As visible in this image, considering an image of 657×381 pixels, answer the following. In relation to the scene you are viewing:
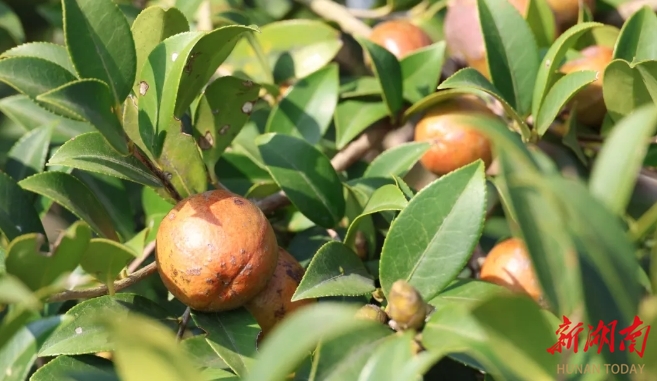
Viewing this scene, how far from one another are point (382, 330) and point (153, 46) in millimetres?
489

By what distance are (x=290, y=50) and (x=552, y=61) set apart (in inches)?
23.5

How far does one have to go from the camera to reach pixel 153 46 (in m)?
0.91

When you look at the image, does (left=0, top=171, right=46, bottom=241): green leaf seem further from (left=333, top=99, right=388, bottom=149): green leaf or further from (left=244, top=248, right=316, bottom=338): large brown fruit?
(left=333, top=99, right=388, bottom=149): green leaf

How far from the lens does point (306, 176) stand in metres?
1.01

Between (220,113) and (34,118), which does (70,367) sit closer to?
(220,113)

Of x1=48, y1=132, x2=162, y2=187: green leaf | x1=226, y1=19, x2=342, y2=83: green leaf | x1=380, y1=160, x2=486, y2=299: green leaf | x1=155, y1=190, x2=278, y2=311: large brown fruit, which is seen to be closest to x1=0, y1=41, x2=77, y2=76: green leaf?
x1=48, y1=132, x2=162, y2=187: green leaf

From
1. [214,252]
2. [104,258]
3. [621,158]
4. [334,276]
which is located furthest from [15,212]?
[621,158]

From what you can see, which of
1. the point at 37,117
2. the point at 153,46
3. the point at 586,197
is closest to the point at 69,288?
the point at 153,46

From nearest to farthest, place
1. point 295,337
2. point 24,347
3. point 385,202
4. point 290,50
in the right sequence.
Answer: point 295,337 → point 24,347 → point 385,202 → point 290,50

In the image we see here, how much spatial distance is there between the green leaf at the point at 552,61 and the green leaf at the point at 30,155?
74 cm

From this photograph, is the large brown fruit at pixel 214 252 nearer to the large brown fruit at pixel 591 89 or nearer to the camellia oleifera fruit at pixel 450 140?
the camellia oleifera fruit at pixel 450 140

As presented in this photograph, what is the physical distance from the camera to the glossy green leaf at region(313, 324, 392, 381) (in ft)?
2.06

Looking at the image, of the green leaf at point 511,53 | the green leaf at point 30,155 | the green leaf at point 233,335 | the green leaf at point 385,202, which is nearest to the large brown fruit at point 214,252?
the green leaf at point 233,335

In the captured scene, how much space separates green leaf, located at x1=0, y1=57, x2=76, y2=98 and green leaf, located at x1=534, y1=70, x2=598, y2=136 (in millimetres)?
640
